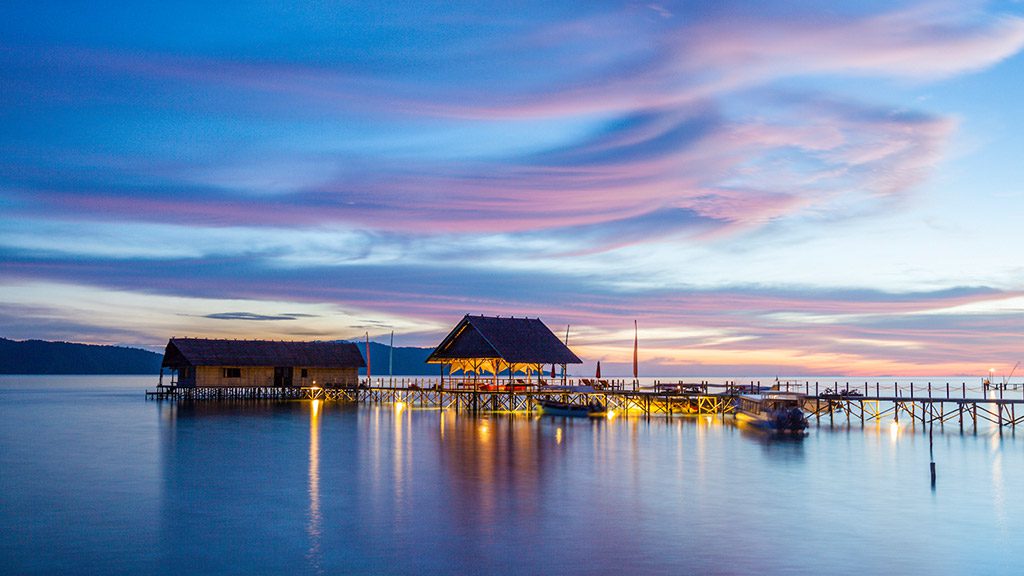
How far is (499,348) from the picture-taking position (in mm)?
68188

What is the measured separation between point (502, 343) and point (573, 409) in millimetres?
7576

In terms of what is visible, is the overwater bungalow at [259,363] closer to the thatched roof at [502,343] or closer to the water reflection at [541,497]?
the thatched roof at [502,343]

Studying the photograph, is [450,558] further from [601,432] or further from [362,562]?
[601,432]

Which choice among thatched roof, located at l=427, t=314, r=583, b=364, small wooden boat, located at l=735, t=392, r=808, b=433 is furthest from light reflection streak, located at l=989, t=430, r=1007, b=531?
thatched roof, located at l=427, t=314, r=583, b=364

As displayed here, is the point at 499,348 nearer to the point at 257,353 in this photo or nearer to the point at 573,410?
the point at 573,410

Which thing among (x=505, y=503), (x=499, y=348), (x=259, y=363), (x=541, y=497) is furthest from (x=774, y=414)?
(x=259, y=363)

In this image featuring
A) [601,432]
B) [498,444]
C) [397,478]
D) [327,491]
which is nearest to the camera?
[327,491]

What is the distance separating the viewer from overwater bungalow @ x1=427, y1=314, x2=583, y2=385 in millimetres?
68625

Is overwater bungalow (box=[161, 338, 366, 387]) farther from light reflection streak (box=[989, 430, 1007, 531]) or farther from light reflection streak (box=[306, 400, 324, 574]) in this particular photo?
light reflection streak (box=[989, 430, 1007, 531])

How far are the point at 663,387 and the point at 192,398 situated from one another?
4734cm

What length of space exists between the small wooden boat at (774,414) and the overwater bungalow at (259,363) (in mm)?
42595

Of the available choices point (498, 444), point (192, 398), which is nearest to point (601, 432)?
point (498, 444)

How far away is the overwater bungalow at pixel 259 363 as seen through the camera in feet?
275

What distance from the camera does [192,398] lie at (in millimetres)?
87625
